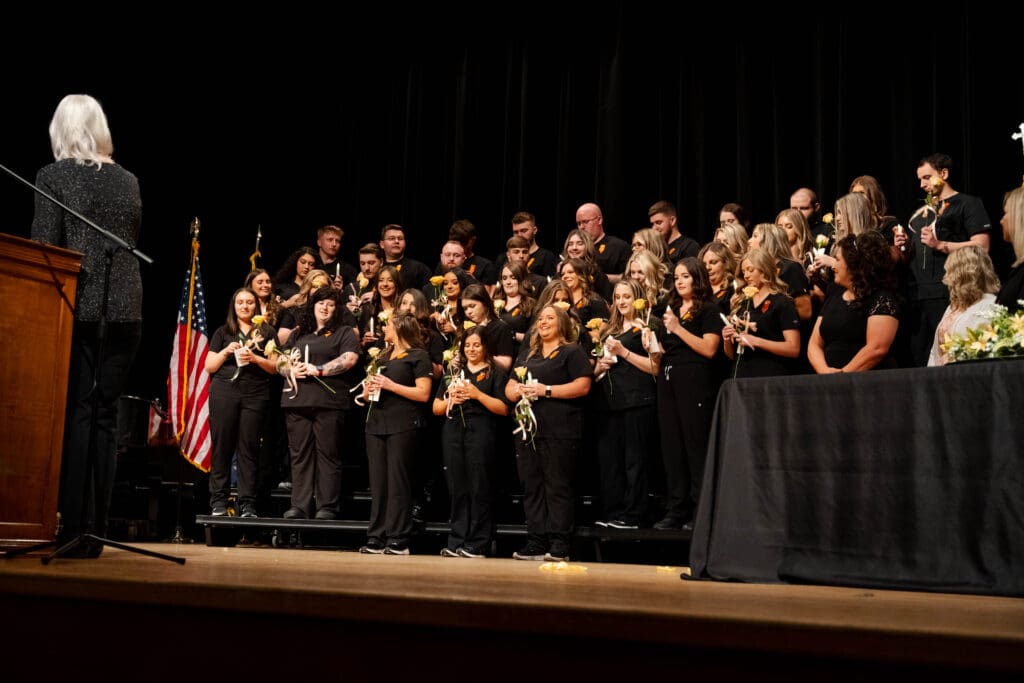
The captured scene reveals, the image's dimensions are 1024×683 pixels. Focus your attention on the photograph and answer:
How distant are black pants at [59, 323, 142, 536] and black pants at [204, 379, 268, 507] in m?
3.86

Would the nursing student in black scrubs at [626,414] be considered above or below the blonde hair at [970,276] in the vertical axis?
below

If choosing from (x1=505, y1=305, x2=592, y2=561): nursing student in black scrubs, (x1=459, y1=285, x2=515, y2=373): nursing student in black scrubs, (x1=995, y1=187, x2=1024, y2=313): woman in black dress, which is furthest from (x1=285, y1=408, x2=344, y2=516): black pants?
(x1=995, y1=187, x2=1024, y2=313): woman in black dress

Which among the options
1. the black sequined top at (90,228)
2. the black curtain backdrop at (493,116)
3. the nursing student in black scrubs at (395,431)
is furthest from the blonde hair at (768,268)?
the black sequined top at (90,228)

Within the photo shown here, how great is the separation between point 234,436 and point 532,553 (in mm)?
2642

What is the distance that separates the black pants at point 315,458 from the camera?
755 cm

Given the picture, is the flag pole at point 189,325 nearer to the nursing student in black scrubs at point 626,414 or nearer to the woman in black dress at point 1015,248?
the nursing student in black scrubs at point 626,414

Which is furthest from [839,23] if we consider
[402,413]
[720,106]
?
[402,413]

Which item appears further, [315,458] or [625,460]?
[315,458]

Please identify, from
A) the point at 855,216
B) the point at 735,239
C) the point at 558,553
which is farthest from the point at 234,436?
the point at 855,216

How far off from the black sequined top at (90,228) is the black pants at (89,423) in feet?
0.28

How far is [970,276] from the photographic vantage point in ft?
18.1

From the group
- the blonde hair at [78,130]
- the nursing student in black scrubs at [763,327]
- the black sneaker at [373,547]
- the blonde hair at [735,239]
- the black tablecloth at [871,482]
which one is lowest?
the black sneaker at [373,547]

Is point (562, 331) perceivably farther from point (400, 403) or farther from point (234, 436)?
point (234, 436)

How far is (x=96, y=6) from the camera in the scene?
8.94m
